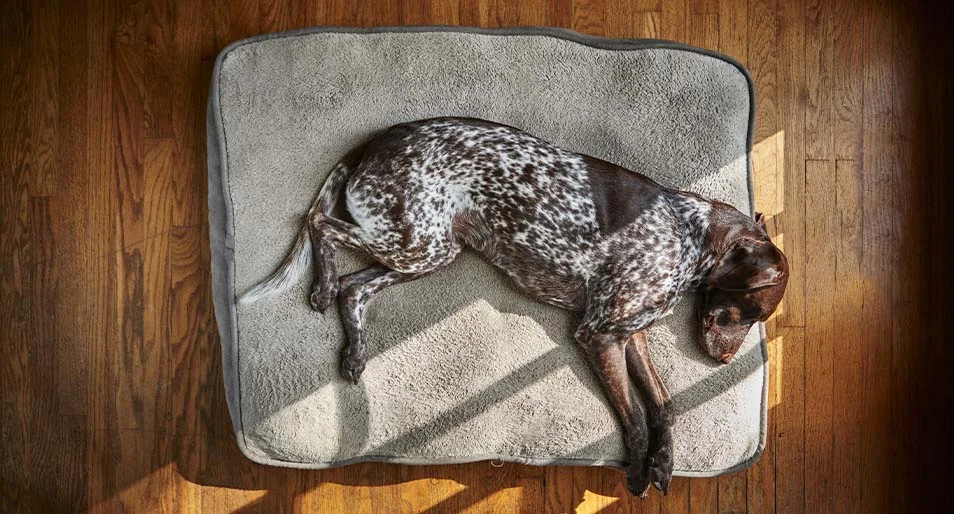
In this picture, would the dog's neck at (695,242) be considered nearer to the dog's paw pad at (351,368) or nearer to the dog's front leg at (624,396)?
the dog's front leg at (624,396)

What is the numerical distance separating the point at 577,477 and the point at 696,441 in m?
0.40

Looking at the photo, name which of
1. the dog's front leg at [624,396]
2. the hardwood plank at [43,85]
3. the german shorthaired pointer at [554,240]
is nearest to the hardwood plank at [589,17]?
the german shorthaired pointer at [554,240]

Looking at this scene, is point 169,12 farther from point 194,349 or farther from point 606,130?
point 606,130

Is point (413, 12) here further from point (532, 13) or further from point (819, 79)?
point (819, 79)

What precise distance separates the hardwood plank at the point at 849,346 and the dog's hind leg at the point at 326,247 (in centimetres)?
159

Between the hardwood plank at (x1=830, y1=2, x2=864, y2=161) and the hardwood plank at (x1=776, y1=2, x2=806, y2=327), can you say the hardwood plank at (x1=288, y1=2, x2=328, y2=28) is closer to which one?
the hardwood plank at (x1=776, y1=2, x2=806, y2=327)

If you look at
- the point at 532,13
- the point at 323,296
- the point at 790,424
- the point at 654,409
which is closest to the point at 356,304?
the point at 323,296

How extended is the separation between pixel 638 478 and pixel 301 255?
1223 mm

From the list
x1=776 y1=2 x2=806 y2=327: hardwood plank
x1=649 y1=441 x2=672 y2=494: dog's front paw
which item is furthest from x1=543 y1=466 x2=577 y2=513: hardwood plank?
x1=776 y1=2 x2=806 y2=327: hardwood plank

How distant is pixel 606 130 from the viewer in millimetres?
1870

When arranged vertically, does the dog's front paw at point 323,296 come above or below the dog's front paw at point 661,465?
above

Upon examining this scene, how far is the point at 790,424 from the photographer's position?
6.68ft

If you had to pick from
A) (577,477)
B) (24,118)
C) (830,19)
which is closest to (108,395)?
(24,118)

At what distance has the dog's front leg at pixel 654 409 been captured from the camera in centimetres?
183
